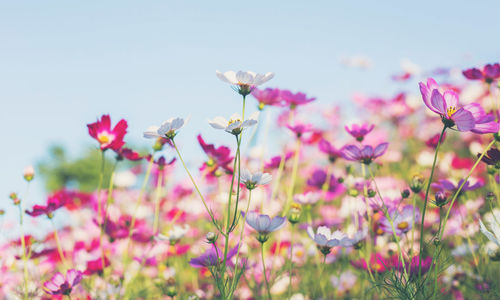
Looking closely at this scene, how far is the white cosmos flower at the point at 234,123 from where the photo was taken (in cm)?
91

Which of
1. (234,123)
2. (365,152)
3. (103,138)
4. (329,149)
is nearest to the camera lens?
(234,123)

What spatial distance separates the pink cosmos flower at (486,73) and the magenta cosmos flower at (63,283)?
1416mm

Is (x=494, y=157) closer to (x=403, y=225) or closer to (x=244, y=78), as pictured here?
(x=403, y=225)

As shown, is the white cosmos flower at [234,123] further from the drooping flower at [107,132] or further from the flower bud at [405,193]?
the flower bud at [405,193]

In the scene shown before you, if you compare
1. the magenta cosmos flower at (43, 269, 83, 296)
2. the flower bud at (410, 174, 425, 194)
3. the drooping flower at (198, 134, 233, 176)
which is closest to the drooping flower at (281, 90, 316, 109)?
the drooping flower at (198, 134, 233, 176)

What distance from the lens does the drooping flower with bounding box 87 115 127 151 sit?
1.21 metres

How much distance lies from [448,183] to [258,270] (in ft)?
2.53

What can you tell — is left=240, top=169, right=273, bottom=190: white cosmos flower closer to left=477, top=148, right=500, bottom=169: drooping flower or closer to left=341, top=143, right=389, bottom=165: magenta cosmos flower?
left=341, top=143, right=389, bottom=165: magenta cosmos flower

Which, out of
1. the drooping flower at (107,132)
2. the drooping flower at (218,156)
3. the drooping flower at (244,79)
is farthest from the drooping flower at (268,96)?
the drooping flower at (107,132)

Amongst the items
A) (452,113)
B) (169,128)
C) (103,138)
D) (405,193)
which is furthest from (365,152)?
(103,138)

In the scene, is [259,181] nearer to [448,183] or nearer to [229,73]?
[229,73]

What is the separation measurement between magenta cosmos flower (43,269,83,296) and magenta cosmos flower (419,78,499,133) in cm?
107

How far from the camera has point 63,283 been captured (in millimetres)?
1174

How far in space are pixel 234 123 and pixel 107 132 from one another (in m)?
0.57
